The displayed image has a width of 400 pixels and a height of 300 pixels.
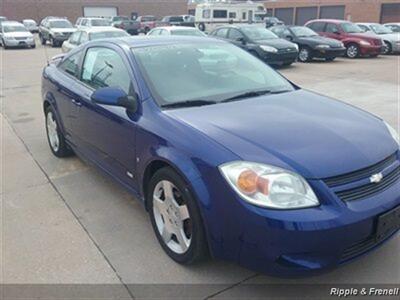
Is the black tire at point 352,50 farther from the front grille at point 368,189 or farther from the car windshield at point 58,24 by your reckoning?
the car windshield at point 58,24

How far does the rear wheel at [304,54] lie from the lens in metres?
15.7

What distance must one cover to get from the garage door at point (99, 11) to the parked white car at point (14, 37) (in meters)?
24.6

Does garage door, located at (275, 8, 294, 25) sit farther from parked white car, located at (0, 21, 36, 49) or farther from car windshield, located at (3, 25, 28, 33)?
parked white car, located at (0, 21, 36, 49)

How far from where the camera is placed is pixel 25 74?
13812 mm

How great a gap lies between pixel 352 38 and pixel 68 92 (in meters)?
15.3

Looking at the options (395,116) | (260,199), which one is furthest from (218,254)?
(395,116)

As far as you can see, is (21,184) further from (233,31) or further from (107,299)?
(233,31)

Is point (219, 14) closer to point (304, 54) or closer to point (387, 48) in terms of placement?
point (387, 48)

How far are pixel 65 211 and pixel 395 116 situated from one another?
19.4 ft

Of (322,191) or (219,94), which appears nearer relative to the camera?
(322,191)

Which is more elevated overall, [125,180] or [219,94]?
[219,94]

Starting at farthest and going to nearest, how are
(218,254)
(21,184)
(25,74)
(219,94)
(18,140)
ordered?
(25,74) → (18,140) → (21,184) → (219,94) → (218,254)

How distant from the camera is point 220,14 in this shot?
1140 inches

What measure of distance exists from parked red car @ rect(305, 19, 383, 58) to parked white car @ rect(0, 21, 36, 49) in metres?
16.7
